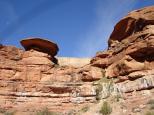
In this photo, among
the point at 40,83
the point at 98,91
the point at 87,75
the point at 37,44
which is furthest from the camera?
the point at 37,44

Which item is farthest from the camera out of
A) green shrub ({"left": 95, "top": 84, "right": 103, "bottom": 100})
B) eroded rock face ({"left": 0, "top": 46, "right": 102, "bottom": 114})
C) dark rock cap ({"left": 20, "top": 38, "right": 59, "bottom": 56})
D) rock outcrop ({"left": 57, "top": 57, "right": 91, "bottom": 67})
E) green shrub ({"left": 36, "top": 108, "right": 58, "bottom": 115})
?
rock outcrop ({"left": 57, "top": 57, "right": 91, "bottom": 67})

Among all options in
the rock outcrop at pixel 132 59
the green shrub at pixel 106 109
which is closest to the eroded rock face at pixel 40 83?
the rock outcrop at pixel 132 59

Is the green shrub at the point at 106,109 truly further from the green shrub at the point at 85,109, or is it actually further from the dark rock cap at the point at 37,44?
the dark rock cap at the point at 37,44

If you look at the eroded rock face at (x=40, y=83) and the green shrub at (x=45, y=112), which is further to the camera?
the eroded rock face at (x=40, y=83)

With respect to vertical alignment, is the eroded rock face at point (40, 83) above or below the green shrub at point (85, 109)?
above

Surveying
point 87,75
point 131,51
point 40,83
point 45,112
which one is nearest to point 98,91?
point 87,75

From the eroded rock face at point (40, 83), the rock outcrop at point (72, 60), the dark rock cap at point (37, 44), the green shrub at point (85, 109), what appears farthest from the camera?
the rock outcrop at point (72, 60)

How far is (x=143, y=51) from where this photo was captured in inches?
1348

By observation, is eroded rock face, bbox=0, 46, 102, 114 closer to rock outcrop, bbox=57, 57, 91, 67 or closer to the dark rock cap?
the dark rock cap

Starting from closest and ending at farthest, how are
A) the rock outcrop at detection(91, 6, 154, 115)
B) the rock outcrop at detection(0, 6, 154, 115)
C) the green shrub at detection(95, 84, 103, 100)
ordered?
the rock outcrop at detection(91, 6, 154, 115) < the rock outcrop at detection(0, 6, 154, 115) < the green shrub at detection(95, 84, 103, 100)

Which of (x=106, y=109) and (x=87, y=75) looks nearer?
(x=106, y=109)

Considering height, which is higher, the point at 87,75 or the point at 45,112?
the point at 87,75

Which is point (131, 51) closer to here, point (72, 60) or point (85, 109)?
point (85, 109)

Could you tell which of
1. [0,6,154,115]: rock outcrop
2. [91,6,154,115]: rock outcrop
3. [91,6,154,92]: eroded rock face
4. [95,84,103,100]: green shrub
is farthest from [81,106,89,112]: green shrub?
[91,6,154,92]: eroded rock face
